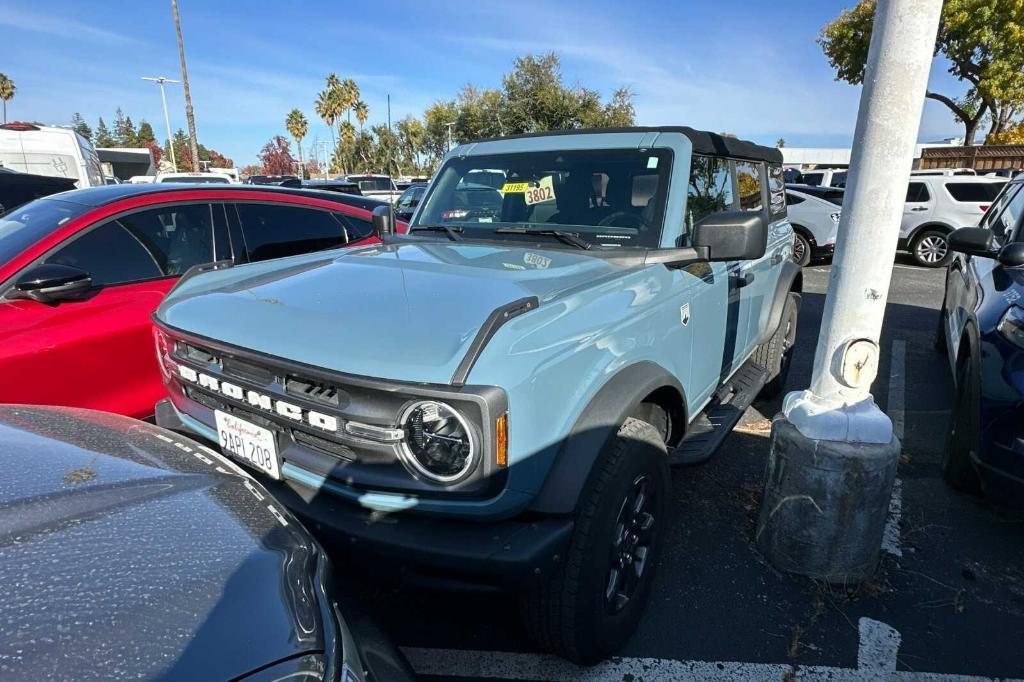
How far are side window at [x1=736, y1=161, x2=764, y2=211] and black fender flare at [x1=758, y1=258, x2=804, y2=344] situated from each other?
0.64 meters

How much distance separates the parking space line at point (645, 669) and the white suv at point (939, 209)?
11033 mm

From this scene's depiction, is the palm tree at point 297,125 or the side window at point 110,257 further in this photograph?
the palm tree at point 297,125

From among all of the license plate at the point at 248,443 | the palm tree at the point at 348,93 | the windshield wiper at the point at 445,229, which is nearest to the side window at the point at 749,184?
the windshield wiper at the point at 445,229

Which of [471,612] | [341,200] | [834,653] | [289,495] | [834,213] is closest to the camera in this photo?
[289,495]

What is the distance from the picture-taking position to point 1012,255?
128 inches

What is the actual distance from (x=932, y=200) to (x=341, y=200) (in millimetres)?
11260

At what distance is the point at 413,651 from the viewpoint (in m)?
2.38

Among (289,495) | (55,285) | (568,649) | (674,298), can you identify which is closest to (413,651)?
(568,649)

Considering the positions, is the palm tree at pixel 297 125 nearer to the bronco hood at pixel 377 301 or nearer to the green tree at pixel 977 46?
the green tree at pixel 977 46

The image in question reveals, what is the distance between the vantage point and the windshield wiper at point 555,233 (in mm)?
2809

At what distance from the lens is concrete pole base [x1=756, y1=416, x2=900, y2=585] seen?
2520 millimetres

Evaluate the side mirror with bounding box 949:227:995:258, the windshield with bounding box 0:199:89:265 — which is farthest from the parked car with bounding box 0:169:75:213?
the side mirror with bounding box 949:227:995:258

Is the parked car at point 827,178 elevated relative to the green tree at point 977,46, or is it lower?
lower

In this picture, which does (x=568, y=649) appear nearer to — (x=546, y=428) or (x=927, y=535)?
(x=546, y=428)
